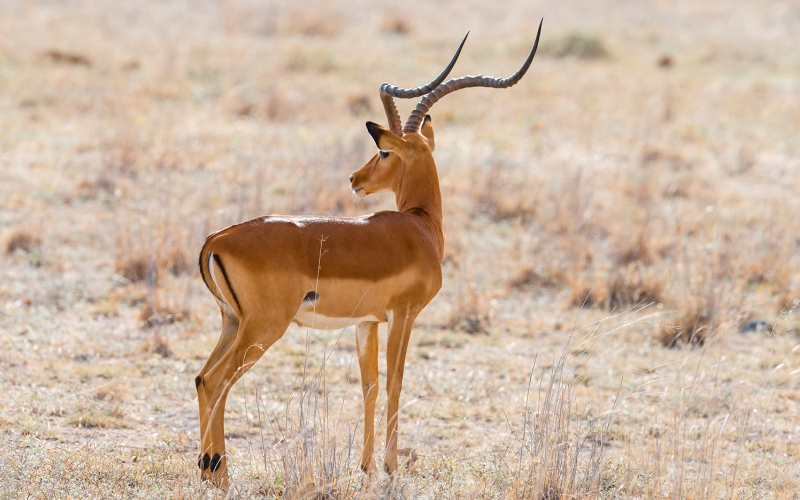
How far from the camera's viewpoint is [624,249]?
9.48 meters

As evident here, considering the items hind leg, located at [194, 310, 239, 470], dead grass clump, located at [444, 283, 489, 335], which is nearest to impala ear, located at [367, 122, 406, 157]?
hind leg, located at [194, 310, 239, 470]

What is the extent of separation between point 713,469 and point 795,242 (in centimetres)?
642

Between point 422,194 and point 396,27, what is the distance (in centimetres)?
1722

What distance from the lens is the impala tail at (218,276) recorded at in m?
4.48

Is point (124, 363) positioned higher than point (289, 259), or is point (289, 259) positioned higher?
point (289, 259)

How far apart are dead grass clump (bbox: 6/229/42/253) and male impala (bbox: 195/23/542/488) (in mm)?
4699

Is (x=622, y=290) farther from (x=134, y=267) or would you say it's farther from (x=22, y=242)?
(x=22, y=242)

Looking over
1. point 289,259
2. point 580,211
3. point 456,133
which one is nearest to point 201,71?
point 456,133

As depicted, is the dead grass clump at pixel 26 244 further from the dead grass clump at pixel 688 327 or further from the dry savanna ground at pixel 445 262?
the dead grass clump at pixel 688 327

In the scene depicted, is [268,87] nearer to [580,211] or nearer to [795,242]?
[580,211]

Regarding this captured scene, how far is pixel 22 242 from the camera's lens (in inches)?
347

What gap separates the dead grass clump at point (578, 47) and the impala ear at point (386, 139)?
15773 mm

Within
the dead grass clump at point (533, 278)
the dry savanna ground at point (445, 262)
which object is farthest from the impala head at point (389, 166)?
the dead grass clump at point (533, 278)

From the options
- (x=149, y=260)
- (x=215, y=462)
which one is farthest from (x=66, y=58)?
(x=215, y=462)
